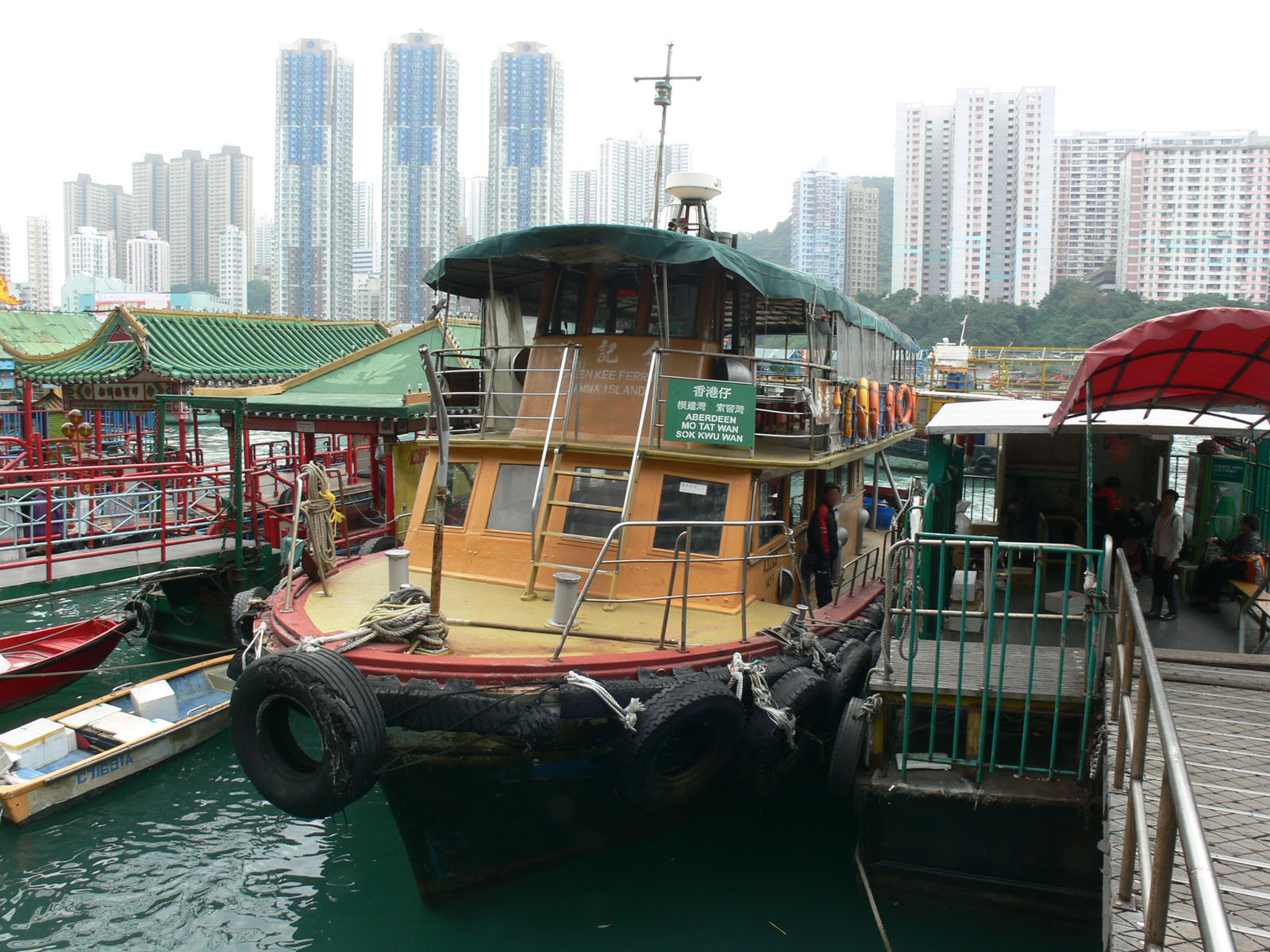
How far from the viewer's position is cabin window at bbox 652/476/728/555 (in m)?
7.66

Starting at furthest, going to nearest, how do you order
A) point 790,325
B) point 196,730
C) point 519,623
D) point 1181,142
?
point 1181,142
point 790,325
point 196,730
point 519,623

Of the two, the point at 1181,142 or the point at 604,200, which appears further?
the point at 1181,142

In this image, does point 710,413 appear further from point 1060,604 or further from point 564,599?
point 1060,604

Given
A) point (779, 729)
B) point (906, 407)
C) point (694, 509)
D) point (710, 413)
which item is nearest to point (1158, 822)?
point (779, 729)

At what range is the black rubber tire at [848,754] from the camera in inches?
250

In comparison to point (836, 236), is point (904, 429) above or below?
below

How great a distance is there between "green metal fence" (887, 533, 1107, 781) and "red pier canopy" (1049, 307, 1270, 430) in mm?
1096

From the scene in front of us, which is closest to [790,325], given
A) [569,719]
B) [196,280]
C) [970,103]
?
[569,719]

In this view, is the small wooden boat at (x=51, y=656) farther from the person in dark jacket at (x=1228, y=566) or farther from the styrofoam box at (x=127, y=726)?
the person in dark jacket at (x=1228, y=566)

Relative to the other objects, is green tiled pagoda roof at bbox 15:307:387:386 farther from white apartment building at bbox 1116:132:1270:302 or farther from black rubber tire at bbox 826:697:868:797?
white apartment building at bbox 1116:132:1270:302

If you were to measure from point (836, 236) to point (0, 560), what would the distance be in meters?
93.0

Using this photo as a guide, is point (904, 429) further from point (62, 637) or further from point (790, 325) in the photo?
point (62, 637)

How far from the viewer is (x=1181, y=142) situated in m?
102

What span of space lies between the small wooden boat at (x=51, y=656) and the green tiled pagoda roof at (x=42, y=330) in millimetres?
23670
